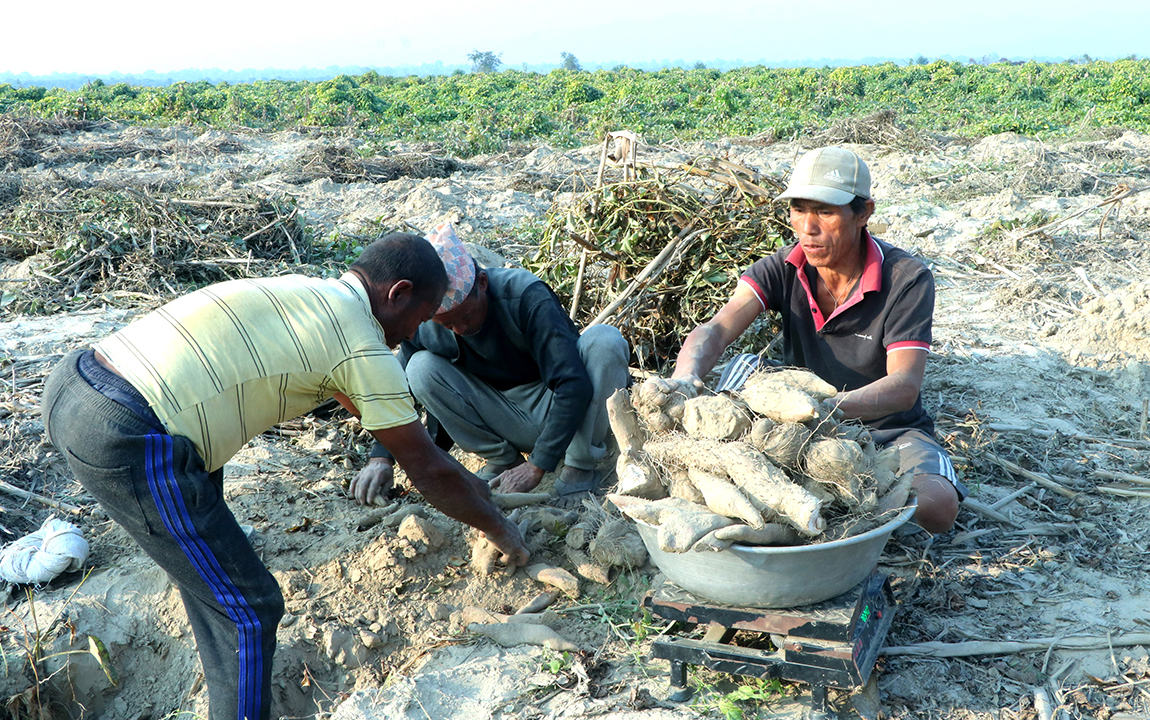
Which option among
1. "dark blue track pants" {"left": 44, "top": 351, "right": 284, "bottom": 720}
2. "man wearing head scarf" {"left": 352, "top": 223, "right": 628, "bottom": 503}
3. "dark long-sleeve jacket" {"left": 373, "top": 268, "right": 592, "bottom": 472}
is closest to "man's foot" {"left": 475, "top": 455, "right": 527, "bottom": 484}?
"man wearing head scarf" {"left": 352, "top": 223, "right": 628, "bottom": 503}

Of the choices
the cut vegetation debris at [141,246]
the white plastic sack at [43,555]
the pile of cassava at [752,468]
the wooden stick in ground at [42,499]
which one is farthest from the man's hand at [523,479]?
the cut vegetation debris at [141,246]

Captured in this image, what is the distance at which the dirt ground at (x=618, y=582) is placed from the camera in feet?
7.64

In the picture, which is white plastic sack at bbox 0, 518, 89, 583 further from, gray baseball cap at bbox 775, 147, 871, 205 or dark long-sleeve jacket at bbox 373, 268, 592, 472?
gray baseball cap at bbox 775, 147, 871, 205

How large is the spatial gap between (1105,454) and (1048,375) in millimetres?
851

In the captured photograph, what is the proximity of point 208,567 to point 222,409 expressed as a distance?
42 centimetres

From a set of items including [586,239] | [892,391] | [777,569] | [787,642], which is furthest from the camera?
[586,239]

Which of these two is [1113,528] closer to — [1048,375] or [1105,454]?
[1105,454]

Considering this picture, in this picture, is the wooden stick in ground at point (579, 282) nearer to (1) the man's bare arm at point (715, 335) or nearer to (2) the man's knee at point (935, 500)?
(1) the man's bare arm at point (715, 335)

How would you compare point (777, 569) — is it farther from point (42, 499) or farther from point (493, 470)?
point (42, 499)

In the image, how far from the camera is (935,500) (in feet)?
8.80

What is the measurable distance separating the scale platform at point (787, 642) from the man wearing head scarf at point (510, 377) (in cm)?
121

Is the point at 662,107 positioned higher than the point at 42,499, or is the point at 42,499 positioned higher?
the point at 662,107

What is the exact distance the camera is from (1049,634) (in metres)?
2.48

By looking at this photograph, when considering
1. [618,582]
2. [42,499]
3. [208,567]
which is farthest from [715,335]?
[42,499]
